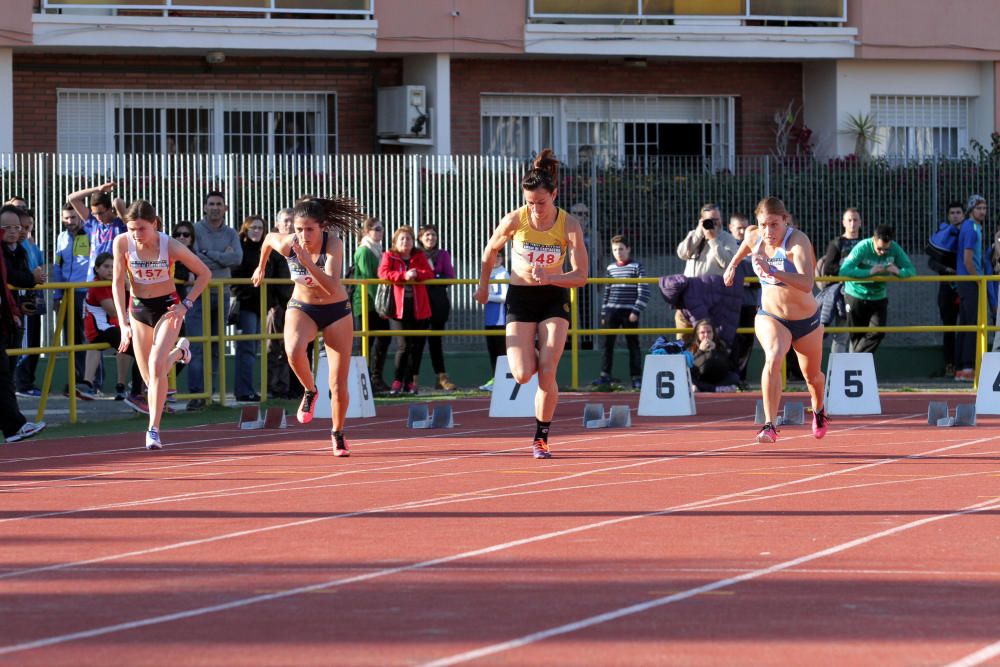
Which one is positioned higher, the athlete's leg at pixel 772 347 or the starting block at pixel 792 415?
the athlete's leg at pixel 772 347

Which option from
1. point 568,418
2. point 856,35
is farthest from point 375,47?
point 568,418

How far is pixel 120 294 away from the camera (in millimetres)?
13758

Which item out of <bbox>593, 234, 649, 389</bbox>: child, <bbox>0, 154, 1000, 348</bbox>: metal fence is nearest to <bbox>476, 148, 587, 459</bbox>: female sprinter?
<bbox>593, 234, 649, 389</bbox>: child

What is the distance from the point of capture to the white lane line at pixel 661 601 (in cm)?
612

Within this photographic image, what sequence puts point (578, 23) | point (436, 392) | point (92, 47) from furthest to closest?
1. point (578, 23)
2. point (92, 47)
3. point (436, 392)

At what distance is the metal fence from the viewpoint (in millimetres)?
23250

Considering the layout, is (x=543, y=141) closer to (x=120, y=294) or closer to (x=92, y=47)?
(x=92, y=47)

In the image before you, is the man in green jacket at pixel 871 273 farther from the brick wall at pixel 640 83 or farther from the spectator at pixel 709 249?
the brick wall at pixel 640 83

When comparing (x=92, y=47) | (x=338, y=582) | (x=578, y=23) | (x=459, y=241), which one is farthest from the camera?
(x=578, y=23)

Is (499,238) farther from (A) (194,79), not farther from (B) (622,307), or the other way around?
(A) (194,79)

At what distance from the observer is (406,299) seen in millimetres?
20281

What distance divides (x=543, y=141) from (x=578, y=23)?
7.03 feet

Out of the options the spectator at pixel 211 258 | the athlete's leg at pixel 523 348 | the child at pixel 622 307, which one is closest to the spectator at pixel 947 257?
the child at pixel 622 307

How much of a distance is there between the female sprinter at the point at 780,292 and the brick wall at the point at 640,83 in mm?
16852
